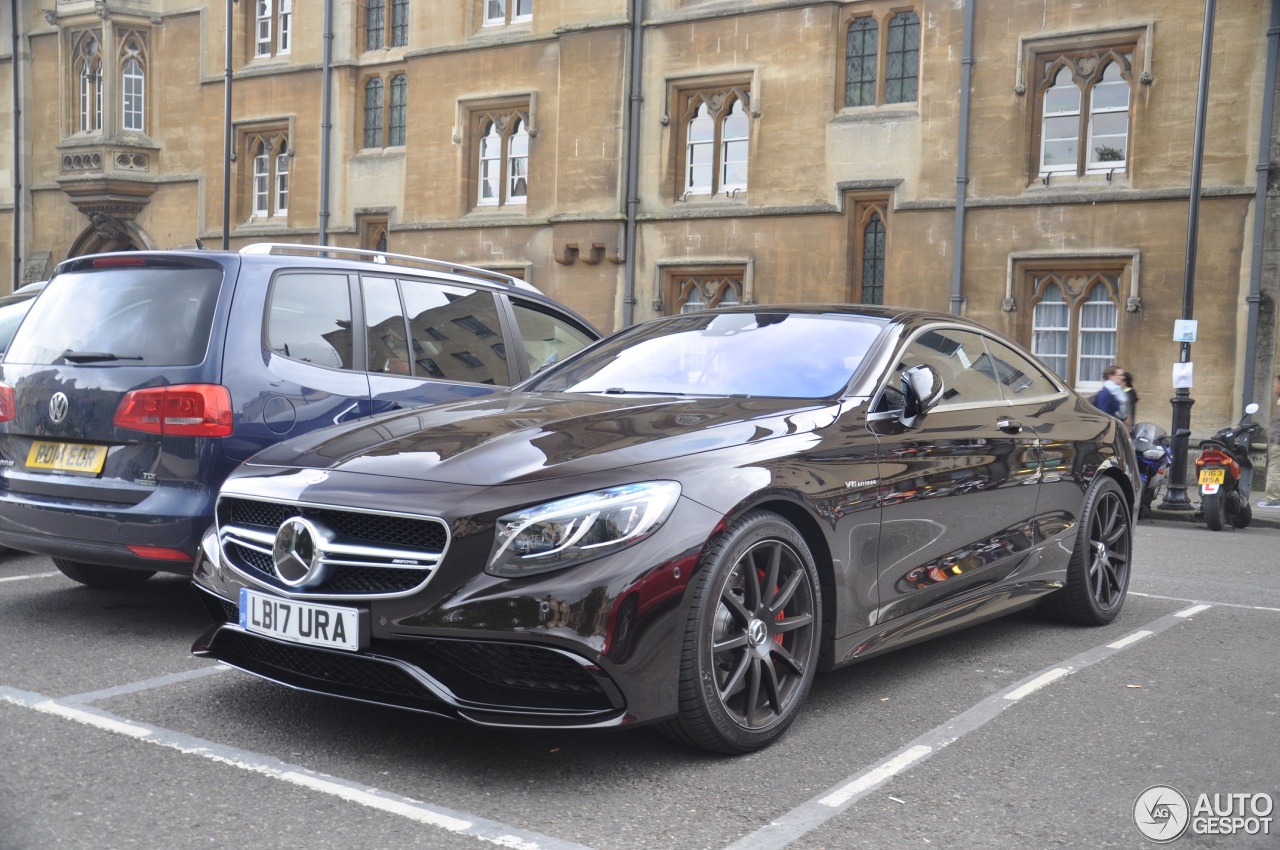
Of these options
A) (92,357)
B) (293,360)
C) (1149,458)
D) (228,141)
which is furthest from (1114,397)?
(228,141)

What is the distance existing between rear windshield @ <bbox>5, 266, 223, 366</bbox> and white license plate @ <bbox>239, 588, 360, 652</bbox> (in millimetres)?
1972

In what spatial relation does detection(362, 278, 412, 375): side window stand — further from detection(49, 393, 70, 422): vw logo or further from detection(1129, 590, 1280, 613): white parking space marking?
detection(1129, 590, 1280, 613): white parking space marking

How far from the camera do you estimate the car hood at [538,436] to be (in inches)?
160

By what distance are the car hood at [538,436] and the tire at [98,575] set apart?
2934 millimetres

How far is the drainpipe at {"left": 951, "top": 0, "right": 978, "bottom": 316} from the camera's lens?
66.3 ft

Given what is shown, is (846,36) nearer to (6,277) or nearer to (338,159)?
(338,159)

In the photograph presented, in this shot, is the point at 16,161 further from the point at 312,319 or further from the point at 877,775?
the point at 877,775

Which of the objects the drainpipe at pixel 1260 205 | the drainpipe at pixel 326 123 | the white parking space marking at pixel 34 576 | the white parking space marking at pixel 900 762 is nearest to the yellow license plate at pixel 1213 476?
the drainpipe at pixel 1260 205

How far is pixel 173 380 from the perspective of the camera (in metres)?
5.81

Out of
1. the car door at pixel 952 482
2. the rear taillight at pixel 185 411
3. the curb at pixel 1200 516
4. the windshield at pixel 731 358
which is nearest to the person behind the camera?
the car door at pixel 952 482

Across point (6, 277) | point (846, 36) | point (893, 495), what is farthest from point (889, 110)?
point (6, 277)

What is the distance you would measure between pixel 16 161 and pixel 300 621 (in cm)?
3462

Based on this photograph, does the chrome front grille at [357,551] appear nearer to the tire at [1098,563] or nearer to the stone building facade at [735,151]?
the tire at [1098,563]

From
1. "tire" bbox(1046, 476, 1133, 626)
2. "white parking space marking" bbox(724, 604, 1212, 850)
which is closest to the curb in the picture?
"tire" bbox(1046, 476, 1133, 626)
